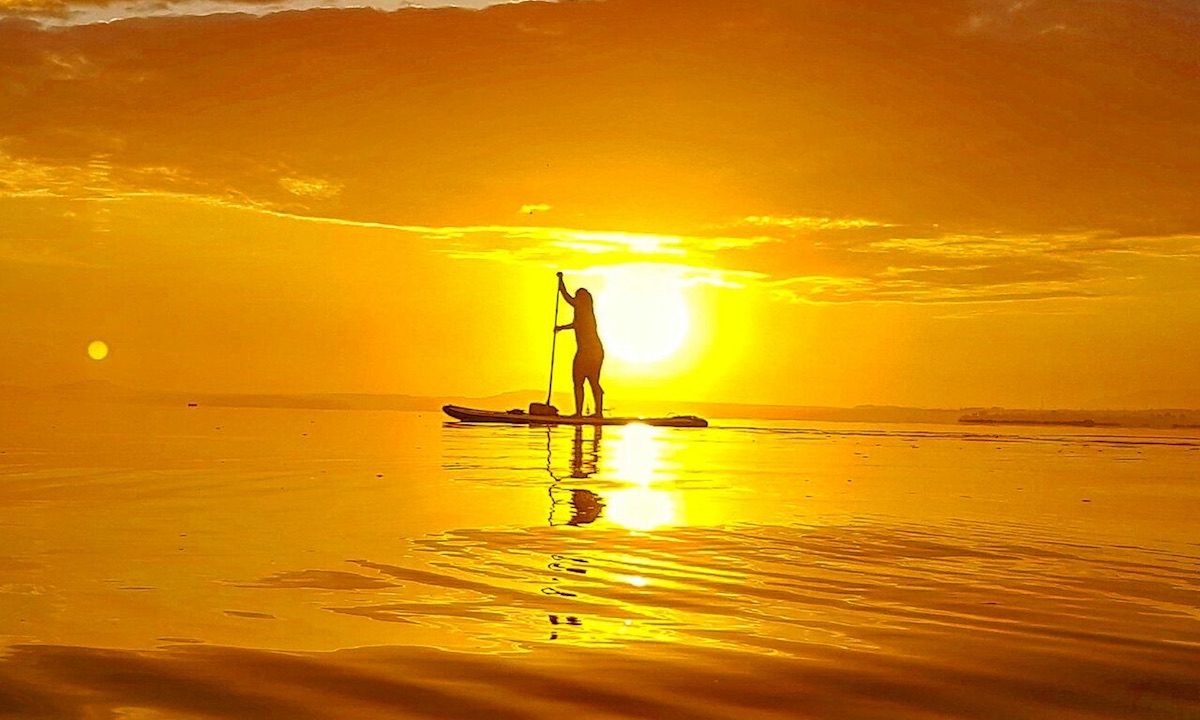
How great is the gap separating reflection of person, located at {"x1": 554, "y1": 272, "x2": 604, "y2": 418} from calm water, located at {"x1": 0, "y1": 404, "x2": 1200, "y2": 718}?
1431 inches

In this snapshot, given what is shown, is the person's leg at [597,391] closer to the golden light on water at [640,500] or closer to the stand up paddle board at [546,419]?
the stand up paddle board at [546,419]

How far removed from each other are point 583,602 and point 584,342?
47.1 m

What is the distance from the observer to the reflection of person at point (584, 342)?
2174 inches

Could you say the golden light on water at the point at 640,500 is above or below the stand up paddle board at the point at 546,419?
below

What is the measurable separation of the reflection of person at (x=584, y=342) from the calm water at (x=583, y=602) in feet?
119

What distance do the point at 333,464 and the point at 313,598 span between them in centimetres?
1694

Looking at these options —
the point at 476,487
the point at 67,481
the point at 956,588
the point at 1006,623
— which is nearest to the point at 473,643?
the point at 1006,623

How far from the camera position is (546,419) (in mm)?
54031

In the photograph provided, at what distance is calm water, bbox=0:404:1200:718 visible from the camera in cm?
585

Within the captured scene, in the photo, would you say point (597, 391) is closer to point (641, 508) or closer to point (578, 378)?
point (578, 378)

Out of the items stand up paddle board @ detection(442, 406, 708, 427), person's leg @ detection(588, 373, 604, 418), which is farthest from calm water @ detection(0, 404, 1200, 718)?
person's leg @ detection(588, 373, 604, 418)

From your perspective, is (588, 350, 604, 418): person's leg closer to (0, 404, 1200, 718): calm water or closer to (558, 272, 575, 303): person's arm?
(558, 272, 575, 303): person's arm

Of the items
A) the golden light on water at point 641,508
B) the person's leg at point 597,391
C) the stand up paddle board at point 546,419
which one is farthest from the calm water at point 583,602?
the person's leg at point 597,391

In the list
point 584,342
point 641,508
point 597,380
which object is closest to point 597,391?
point 597,380
